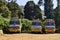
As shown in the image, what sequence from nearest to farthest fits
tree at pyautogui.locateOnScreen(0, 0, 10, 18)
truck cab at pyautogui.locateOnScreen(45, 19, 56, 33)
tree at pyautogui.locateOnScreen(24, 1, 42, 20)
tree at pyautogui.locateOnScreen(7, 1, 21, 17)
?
truck cab at pyautogui.locateOnScreen(45, 19, 56, 33)
tree at pyautogui.locateOnScreen(0, 0, 10, 18)
tree at pyautogui.locateOnScreen(24, 1, 42, 20)
tree at pyautogui.locateOnScreen(7, 1, 21, 17)

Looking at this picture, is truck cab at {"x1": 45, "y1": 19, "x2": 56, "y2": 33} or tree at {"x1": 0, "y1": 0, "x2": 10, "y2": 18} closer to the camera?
truck cab at {"x1": 45, "y1": 19, "x2": 56, "y2": 33}

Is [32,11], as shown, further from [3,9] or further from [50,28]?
[50,28]

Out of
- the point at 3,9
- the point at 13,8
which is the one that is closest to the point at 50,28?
the point at 3,9

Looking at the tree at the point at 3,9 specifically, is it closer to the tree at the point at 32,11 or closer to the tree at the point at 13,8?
the tree at the point at 13,8

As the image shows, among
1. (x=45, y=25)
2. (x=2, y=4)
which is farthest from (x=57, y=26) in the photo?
(x=2, y=4)

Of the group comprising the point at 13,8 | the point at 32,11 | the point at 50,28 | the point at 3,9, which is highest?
the point at 3,9

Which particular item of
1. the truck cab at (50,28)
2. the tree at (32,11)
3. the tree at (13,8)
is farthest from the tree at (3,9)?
the truck cab at (50,28)

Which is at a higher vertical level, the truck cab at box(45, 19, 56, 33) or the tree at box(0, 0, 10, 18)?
the tree at box(0, 0, 10, 18)

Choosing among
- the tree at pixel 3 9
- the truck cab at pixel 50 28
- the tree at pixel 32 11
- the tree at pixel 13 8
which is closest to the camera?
the truck cab at pixel 50 28

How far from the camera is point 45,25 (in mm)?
39281

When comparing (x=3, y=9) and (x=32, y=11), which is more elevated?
(x=3, y=9)

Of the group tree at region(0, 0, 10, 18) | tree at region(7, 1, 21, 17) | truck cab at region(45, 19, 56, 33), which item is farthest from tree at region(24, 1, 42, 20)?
truck cab at region(45, 19, 56, 33)

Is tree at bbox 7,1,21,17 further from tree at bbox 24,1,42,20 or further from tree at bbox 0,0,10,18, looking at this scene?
tree at bbox 0,0,10,18

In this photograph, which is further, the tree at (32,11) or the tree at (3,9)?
the tree at (32,11)
